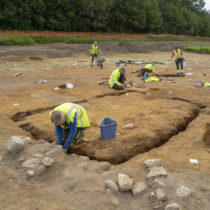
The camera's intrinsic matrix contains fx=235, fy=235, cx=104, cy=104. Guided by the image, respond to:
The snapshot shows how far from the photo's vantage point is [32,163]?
3.59 meters

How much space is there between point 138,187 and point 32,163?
164 centimetres

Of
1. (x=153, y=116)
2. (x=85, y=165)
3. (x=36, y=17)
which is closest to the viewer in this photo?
(x=85, y=165)

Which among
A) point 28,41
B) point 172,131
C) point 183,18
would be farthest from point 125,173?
point 183,18

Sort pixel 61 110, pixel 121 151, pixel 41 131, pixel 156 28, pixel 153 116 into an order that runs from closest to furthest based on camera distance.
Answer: pixel 61 110, pixel 121 151, pixel 41 131, pixel 153 116, pixel 156 28

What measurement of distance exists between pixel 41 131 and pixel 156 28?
46740 mm

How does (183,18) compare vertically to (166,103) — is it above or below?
above

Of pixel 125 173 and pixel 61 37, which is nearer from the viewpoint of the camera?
pixel 125 173

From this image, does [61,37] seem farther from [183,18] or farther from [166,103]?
[183,18]

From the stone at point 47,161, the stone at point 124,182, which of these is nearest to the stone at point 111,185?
the stone at point 124,182

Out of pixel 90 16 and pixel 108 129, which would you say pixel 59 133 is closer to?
pixel 108 129

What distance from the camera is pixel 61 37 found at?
2503cm

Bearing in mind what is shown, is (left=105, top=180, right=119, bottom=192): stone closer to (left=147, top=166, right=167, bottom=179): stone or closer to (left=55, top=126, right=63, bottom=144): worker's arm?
(left=147, top=166, right=167, bottom=179): stone

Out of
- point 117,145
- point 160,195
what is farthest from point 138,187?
point 117,145

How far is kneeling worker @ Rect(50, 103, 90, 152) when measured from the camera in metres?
3.62
